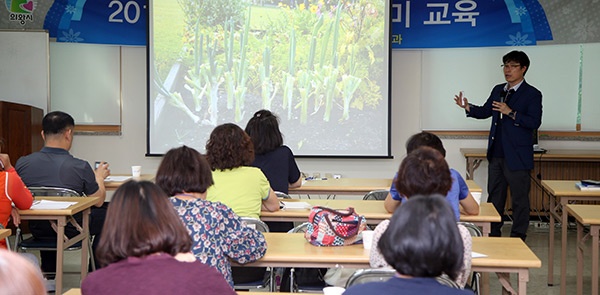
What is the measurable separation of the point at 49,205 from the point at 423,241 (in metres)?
2.99

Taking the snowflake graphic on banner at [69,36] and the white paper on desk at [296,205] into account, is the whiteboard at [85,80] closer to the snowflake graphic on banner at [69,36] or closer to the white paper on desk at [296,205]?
the snowflake graphic on banner at [69,36]

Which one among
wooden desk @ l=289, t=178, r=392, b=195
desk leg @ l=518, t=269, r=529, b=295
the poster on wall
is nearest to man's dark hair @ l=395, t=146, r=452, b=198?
desk leg @ l=518, t=269, r=529, b=295

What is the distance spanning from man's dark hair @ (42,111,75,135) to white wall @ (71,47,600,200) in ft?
10.6

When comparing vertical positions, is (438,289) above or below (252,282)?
above

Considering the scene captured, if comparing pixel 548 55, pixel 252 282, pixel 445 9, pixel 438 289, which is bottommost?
pixel 252 282

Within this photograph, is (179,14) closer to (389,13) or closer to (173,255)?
(389,13)

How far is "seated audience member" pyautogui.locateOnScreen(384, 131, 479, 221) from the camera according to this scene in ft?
12.2

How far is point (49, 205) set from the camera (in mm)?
4195

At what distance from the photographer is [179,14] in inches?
300

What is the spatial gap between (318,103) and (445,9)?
67.1 inches

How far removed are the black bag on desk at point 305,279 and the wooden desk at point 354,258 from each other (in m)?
0.38

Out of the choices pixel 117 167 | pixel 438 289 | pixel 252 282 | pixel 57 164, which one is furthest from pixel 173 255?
pixel 117 167

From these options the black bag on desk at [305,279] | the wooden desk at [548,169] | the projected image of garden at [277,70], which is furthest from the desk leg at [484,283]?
the projected image of garden at [277,70]

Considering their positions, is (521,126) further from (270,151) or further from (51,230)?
(51,230)
